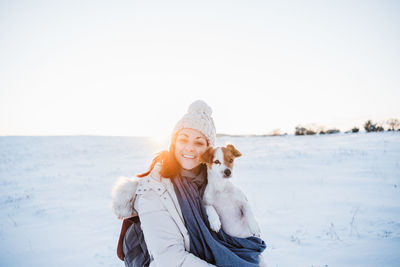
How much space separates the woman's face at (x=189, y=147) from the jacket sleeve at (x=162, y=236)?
0.59 m

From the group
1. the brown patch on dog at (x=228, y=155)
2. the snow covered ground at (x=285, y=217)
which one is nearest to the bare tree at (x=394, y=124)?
the snow covered ground at (x=285, y=217)

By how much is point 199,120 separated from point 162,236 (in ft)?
4.27

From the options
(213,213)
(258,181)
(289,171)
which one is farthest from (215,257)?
(289,171)

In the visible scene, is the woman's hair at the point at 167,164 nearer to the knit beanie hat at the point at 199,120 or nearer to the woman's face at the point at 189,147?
the woman's face at the point at 189,147

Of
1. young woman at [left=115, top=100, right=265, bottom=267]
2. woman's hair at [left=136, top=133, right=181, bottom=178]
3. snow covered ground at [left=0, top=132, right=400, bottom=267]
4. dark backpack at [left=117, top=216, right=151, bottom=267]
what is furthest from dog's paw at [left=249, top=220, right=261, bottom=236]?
snow covered ground at [left=0, top=132, right=400, bottom=267]

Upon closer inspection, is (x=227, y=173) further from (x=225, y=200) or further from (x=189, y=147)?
(x=189, y=147)

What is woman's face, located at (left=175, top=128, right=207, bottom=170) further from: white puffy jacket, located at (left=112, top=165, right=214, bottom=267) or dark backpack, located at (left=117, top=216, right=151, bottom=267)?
dark backpack, located at (left=117, top=216, right=151, bottom=267)

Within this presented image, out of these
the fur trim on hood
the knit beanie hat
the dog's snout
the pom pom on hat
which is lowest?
the fur trim on hood

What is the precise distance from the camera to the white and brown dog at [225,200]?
2250mm

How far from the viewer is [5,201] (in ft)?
A: 24.4

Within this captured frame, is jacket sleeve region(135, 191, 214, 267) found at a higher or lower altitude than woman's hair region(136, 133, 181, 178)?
lower

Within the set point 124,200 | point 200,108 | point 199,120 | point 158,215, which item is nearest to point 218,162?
point 199,120

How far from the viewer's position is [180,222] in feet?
6.01

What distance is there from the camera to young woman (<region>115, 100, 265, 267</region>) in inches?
66.4
